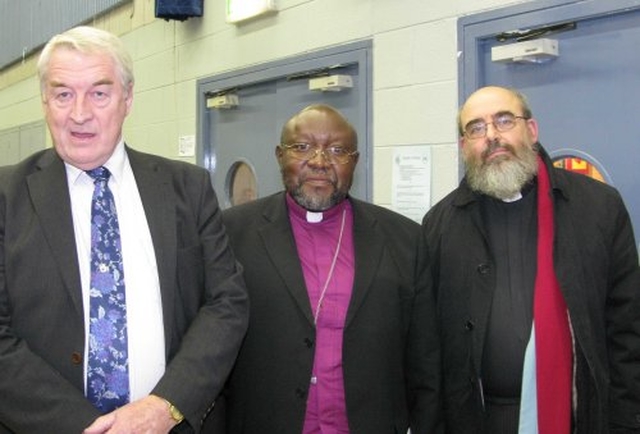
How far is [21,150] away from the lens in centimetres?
727

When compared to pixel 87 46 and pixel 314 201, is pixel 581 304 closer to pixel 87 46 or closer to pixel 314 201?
pixel 314 201

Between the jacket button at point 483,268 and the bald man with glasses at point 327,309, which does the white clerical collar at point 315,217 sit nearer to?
the bald man with glasses at point 327,309

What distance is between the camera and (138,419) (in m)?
1.48

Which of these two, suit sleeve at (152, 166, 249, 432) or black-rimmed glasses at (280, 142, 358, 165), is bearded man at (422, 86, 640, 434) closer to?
black-rimmed glasses at (280, 142, 358, 165)

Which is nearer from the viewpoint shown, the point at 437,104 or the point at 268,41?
the point at 437,104

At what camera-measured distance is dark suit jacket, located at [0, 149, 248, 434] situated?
4.91 ft

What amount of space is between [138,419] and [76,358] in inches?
7.9

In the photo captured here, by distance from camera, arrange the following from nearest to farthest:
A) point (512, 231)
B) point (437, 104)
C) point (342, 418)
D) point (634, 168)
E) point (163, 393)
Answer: point (163, 393) → point (342, 418) → point (512, 231) → point (634, 168) → point (437, 104)

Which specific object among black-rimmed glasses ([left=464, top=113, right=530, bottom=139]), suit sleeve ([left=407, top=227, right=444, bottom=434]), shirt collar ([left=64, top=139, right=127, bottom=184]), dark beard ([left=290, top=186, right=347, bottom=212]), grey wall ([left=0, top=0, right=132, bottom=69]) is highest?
grey wall ([left=0, top=0, right=132, bottom=69])

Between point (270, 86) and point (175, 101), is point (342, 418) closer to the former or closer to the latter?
point (270, 86)

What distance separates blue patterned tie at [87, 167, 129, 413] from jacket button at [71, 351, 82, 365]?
22mm

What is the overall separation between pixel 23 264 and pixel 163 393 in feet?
1.37

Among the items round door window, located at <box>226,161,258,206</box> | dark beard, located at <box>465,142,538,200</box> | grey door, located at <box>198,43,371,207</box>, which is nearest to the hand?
dark beard, located at <box>465,142,538,200</box>

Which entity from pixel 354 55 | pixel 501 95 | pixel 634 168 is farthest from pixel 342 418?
pixel 354 55
